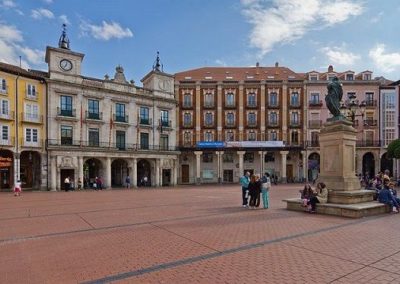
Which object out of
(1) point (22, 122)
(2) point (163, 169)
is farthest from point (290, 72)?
(1) point (22, 122)

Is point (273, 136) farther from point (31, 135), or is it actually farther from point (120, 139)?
point (31, 135)

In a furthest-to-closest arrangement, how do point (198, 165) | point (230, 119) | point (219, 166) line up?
point (230, 119), point (219, 166), point (198, 165)

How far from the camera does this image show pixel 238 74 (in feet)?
190

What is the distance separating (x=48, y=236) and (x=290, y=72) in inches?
2189

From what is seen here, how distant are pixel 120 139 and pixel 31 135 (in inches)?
439

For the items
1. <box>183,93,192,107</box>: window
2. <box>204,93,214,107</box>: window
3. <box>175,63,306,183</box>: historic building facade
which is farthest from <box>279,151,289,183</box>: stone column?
<box>183,93,192,107</box>: window

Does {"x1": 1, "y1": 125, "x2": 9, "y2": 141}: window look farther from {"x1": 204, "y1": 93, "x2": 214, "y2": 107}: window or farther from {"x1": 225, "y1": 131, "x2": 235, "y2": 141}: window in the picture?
{"x1": 225, "y1": 131, "x2": 235, "y2": 141}: window

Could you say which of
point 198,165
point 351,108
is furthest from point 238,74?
point 351,108

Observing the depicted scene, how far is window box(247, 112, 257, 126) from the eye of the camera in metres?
53.6

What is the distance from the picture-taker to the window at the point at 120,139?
42.9 m

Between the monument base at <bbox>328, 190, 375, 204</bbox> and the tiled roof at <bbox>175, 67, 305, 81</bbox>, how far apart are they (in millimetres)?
43530

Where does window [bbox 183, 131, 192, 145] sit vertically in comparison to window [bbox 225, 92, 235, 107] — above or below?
below

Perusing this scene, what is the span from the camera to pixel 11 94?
34500 millimetres

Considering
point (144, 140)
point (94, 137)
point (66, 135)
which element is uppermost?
point (66, 135)
